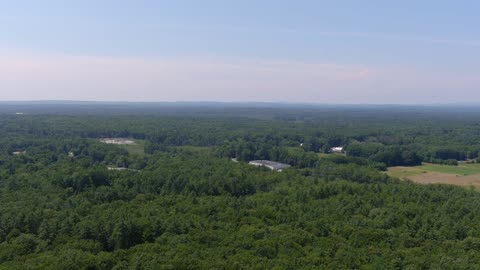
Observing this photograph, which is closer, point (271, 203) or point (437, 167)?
point (271, 203)

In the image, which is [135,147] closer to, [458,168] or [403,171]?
[403,171]

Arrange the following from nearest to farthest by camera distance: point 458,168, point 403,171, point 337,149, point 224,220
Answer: point 224,220
point 403,171
point 458,168
point 337,149

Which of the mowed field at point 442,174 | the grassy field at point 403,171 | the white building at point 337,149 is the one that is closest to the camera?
the mowed field at point 442,174

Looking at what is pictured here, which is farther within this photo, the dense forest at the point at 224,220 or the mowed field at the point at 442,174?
the mowed field at the point at 442,174

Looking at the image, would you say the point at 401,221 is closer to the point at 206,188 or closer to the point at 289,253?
the point at 289,253

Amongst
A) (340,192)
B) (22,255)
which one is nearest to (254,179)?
(340,192)

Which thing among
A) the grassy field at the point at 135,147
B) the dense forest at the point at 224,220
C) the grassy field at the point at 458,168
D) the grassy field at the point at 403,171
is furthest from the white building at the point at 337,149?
the grassy field at the point at 135,147

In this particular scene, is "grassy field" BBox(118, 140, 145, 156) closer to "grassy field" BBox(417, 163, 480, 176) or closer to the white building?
the white building

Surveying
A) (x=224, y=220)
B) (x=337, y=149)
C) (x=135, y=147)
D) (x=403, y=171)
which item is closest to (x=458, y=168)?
(x=403, y=171)

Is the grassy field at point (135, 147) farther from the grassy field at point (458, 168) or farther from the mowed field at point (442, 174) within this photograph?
the grassy field at point (458, 168)
